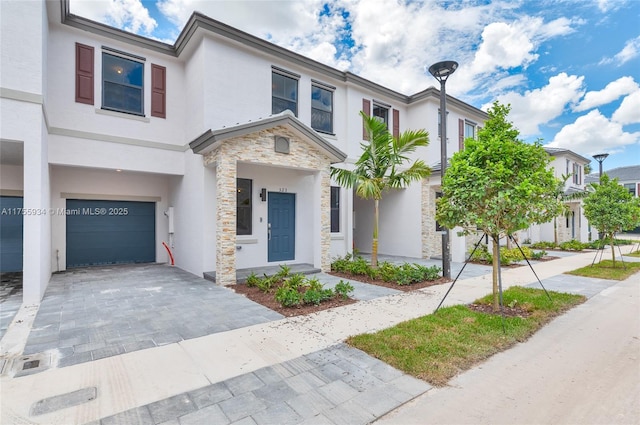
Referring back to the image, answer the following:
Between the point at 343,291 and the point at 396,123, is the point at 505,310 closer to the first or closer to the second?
the point at 343,291

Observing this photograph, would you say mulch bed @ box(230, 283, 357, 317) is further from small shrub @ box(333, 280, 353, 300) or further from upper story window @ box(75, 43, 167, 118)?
upper story window @ box(75, 43, 167, 118)

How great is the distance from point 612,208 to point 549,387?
396 inches

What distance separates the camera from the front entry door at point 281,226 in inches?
390

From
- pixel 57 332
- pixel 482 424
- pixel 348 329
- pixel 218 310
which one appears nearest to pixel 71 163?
pixel 57 332

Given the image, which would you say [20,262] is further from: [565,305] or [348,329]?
[565,305]

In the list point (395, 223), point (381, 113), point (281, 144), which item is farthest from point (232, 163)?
point (395, 223)

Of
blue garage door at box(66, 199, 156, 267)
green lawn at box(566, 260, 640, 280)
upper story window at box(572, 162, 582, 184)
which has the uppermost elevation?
upper story window at box(572, 162, 582, 184)

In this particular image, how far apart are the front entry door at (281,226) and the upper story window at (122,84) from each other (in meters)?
5.01

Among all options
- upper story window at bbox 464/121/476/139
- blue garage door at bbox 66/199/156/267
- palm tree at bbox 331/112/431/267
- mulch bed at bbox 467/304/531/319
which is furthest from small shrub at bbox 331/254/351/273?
upper story window at bbox 464/121/476/139

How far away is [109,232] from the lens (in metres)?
10.5

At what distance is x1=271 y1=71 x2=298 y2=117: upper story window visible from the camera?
10.2 m

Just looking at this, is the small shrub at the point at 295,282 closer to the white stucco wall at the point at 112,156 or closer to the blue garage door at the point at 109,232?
the white stucco wall at the point at 112,156

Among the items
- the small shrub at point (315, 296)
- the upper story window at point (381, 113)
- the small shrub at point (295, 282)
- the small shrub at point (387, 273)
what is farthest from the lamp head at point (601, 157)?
the small shrub at point (295, 282)

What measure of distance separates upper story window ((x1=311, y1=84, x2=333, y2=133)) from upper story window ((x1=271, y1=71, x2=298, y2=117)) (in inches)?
31.7
